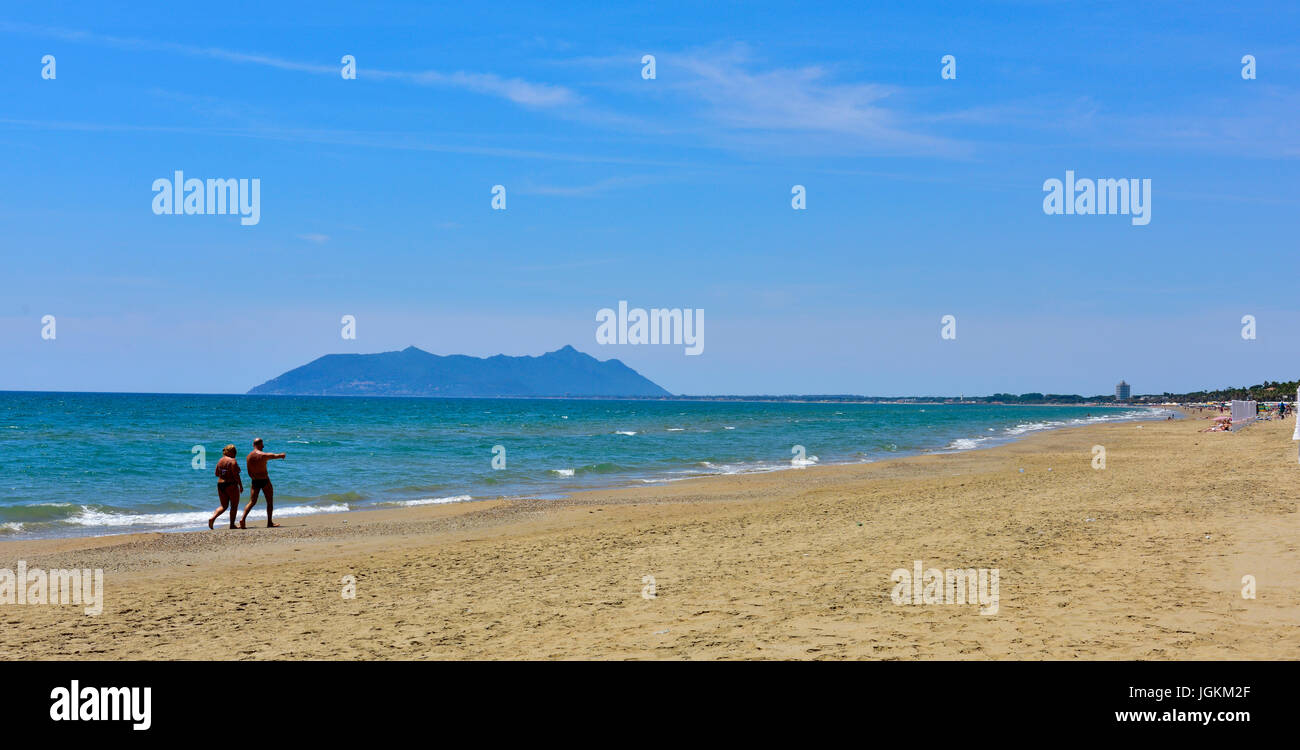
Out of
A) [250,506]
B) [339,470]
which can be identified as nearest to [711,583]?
[250,506]

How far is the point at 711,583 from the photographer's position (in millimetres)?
9523

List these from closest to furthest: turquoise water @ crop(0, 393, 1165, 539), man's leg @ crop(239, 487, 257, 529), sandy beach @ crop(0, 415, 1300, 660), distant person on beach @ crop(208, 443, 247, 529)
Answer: sandy beach @ crop(0, 415, 1300, 660)
man's leg @ crop(239, 487, 257, 529)
distant person on beach @ crop(208, 443, 247, 529)
turquoise water @ crop(0, 393, 1165, 539)

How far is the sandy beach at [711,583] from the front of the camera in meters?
7.01

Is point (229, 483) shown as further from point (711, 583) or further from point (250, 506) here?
point (711, 583)

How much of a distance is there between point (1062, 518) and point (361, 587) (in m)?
10.4

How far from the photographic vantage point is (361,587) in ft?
33.0

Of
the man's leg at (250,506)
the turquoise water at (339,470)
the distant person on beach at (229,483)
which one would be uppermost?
the distant person on beach at (229,483)

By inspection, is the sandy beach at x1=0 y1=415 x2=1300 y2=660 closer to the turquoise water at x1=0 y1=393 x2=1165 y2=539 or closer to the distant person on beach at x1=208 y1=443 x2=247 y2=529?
the distant person on beach at x1=208 y1=443 x2=247 y2=529

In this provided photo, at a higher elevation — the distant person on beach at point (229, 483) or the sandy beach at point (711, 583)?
the distant person on beach at point (229, 483)

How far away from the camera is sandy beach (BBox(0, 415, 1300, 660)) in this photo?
7.01 metres

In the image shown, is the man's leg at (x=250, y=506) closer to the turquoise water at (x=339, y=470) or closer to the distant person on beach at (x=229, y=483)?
the distant person on beach at (x=229, y=483)

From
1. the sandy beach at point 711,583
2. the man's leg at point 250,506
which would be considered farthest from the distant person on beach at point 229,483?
the sandy beach at point 711,583

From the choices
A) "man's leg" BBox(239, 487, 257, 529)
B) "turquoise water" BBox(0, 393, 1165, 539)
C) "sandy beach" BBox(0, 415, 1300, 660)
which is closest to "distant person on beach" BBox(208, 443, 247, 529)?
"man's leg" BBox(239, 487, 257, 529)
